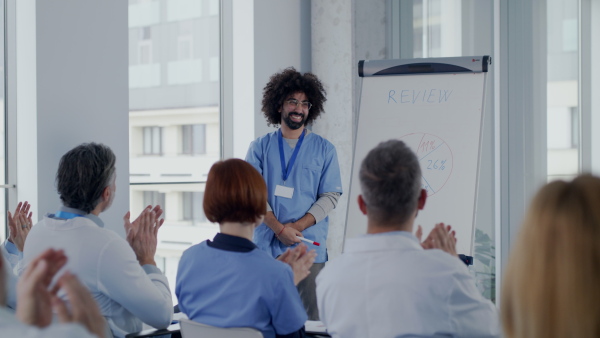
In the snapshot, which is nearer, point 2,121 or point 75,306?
point 75,306

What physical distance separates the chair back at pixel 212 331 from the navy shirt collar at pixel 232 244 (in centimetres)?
25

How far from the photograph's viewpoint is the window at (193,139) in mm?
4871

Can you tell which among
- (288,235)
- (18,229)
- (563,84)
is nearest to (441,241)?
(288,235)

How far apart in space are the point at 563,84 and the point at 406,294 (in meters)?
3.08

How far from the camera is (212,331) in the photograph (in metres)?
1.84

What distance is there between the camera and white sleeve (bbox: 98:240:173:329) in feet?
6.75

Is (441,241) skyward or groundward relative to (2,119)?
groundward

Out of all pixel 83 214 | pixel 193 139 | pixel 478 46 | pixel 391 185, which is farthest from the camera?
pixel 193 139

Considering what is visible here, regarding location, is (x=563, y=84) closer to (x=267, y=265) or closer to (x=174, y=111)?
(x=174, y=111)

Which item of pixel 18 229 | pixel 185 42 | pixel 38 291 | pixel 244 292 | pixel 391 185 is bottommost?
pixel 244 292

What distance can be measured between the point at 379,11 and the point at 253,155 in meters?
2.08

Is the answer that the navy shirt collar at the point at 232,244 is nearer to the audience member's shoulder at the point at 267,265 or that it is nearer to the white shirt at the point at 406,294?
the audience member's shoulder at the point at 267,265

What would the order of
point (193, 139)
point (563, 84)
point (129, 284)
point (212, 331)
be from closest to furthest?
point (212, 331), point (129, 284), point (563, 84), point (193, 139)

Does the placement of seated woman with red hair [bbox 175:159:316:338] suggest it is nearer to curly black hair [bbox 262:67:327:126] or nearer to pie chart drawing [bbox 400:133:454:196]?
pie chart drawing [bbox 400:133:454:196]
